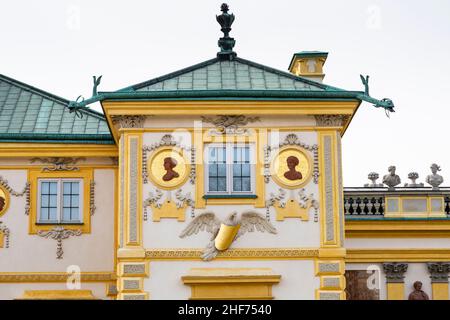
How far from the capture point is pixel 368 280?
101 ft

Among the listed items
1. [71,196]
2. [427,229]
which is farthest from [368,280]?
[71,196]

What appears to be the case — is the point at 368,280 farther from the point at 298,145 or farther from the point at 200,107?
the point at 200,107

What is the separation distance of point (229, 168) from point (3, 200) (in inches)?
284

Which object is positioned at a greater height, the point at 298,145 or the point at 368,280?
the point at 298,145

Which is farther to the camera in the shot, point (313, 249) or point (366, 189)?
point (366, 189)

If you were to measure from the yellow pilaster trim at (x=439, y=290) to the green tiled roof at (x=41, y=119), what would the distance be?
10515mm

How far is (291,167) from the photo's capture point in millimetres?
26516

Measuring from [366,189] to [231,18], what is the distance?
6595mm

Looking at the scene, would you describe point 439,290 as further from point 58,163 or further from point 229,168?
point 58,163

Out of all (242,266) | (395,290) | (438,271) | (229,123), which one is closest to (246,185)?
(229,123)
